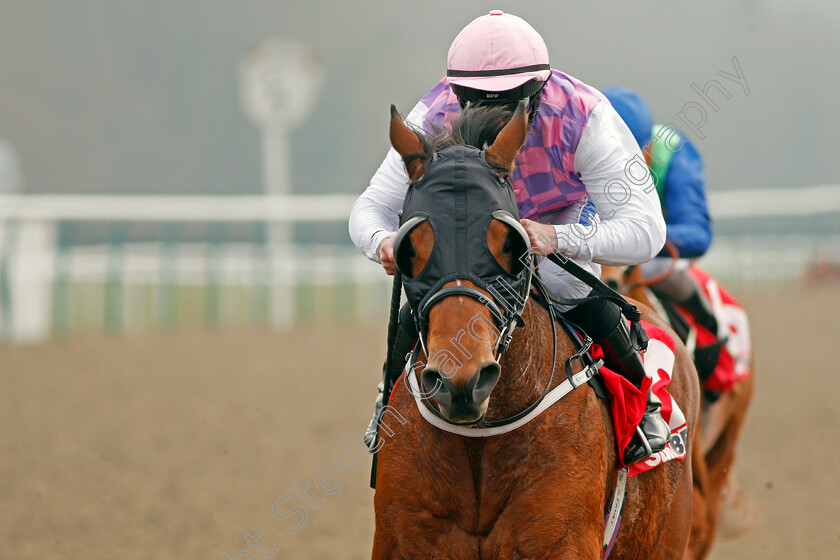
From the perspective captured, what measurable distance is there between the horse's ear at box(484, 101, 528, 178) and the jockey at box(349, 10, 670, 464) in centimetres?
19

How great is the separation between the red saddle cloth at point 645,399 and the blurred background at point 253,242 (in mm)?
724

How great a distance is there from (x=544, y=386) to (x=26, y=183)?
67.4 feet

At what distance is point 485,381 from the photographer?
6.86 ft

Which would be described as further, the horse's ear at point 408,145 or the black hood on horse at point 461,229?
the horse's ear at point 408,145

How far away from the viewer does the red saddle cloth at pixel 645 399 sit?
275 centimetres

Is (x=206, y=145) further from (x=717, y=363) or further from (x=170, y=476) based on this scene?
(x=717, y=363)

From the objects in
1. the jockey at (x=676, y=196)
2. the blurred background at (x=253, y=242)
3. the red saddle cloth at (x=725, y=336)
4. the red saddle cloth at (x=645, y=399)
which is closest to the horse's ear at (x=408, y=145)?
the red saddle cloth at (x=645, y=399)

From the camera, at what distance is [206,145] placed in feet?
77.5

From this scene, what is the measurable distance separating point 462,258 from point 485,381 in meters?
0.27

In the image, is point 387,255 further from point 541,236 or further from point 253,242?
A: point 253,242

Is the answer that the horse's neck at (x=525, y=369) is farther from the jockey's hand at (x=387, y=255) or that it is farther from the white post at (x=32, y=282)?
the white post at (x=32, y=282)

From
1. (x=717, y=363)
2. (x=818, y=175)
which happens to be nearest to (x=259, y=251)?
(x=717, y=363)

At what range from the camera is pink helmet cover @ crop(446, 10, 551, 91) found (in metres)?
2.65

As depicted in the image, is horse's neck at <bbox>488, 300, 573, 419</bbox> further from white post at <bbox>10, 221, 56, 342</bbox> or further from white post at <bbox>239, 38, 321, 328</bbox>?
Answer: white post at <bbox>239, 38, 321, 328</bbox>
